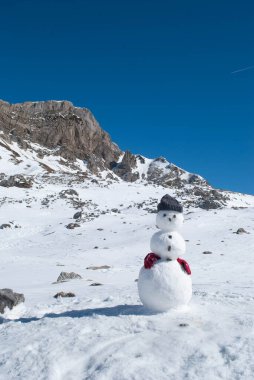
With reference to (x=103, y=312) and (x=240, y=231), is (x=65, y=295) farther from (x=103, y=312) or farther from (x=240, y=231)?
(x=240, y=231)

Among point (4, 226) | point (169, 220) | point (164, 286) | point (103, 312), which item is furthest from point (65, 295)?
point (4, 226)

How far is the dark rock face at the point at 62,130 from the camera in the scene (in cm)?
10044

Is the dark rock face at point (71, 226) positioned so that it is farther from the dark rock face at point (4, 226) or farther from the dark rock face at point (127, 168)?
the dark rock face at point (127, 168)

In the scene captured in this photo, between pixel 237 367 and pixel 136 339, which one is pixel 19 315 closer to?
pixel 136 339

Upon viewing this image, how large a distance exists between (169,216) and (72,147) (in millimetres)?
105056

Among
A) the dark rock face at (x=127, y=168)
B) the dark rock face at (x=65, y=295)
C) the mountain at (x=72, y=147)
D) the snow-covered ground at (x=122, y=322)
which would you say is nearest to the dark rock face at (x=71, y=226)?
the snow-covered ground at (x=122, y=322)

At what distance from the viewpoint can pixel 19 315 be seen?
401 inches

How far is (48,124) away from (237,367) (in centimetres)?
10951

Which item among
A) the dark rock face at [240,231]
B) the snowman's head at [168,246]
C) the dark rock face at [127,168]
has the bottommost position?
the snowman's head at [168,246]

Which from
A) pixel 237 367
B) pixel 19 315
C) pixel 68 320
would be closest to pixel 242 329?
pixel 237 367

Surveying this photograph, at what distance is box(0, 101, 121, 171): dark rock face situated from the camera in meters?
100

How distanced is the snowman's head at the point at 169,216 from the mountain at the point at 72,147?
59.1m

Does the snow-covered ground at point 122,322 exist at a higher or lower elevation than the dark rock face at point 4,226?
lower

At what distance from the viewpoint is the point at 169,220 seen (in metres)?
8.93
